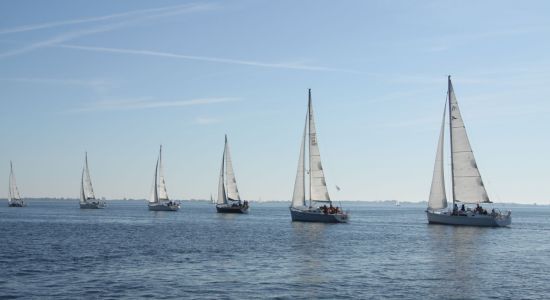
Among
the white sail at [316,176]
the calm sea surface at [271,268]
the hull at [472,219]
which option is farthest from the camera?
the white sail at [316,176]

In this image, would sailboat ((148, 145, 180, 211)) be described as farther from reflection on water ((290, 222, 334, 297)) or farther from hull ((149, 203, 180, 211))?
reflection on water ((290, 222, 334, 297))

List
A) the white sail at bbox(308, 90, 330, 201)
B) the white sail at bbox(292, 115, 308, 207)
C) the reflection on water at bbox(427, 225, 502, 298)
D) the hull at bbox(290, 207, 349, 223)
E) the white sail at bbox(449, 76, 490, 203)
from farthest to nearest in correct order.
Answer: the white sail at bbox(292, 115, 308, 207), the white sail at bbox(308, 90, 330, 201), the hull at bbox(290, 207, 349, 223), the white sail at bbox(449, 76, 490, 203), the reflection on water at bbox(427, 225, 502, 298)

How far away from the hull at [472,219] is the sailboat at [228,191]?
5474cm

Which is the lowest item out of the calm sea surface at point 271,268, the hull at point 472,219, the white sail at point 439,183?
the calm sea surface at point 271,268

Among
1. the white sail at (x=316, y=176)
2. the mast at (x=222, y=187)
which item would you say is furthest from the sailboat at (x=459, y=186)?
the mast at (x=222, y=187)

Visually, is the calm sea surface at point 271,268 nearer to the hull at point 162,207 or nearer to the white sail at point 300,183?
the white sail at point 300,183

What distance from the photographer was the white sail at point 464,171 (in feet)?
268

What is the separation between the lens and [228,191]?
129750 mm

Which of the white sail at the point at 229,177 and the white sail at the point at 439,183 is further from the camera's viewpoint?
the white sail at the point at 229,177

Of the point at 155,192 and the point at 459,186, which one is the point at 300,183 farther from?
the point at 155,192

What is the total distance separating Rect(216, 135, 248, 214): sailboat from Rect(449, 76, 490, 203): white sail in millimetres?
56463

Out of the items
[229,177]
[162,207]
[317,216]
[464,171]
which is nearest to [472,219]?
[464,171]

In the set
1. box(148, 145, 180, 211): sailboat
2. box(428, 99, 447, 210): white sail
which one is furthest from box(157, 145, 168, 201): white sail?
box(428, 99, 447, 210): white sail

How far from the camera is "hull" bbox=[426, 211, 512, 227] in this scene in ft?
261
